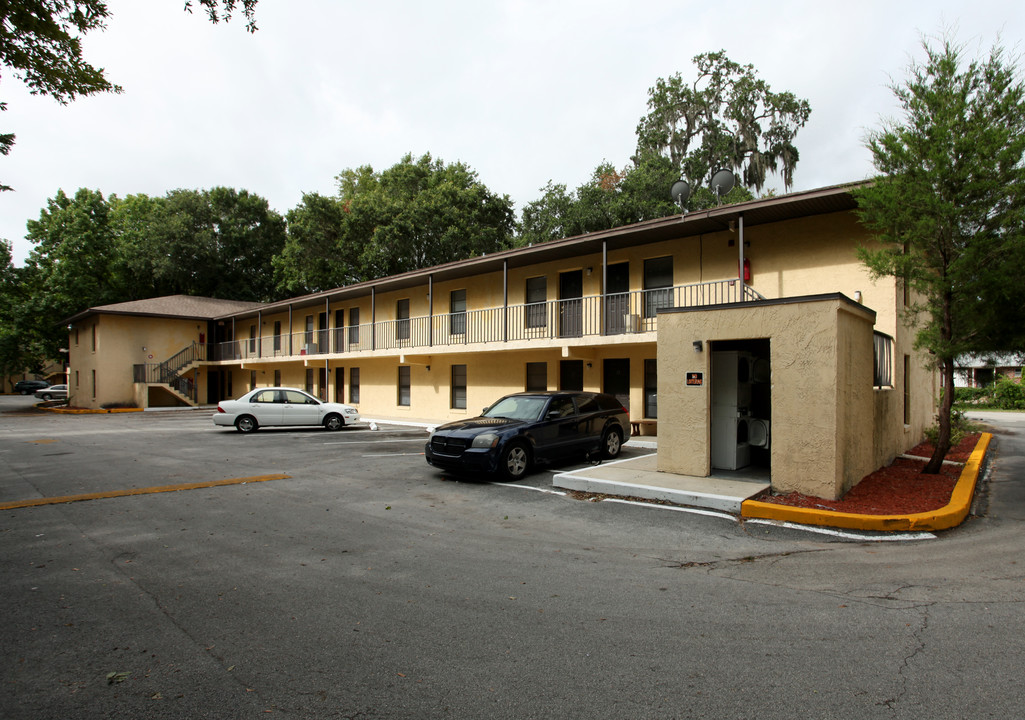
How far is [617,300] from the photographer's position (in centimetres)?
1656

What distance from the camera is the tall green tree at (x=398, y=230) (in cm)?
3534

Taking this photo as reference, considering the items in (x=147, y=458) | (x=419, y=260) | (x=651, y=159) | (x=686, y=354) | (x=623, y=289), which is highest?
(x=651, y=159)

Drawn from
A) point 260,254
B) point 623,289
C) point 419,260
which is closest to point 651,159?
point 419,260

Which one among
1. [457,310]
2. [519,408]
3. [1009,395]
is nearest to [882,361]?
[519,408]

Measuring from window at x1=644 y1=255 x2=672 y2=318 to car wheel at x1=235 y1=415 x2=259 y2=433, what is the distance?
1293 cm

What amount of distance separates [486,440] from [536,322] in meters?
A: 9.67

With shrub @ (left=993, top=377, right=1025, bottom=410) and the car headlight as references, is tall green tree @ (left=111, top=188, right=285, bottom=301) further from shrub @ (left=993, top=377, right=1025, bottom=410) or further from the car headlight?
shrub @ (left=993, top=377, right=1025, bottom=410)

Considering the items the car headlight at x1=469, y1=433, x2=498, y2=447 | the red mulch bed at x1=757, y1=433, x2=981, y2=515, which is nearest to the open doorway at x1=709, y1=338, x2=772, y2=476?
the red mulch bed at x1=757, y1=433, x2=981, y2=515

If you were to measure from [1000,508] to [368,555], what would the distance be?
8.36 meters

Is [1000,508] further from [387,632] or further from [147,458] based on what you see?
[147,458]

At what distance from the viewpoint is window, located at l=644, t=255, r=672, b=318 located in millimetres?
15602

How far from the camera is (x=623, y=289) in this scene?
16828 mm

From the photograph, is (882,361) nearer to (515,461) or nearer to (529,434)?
(529,434)

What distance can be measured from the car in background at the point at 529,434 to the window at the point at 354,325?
1740 centimetres
